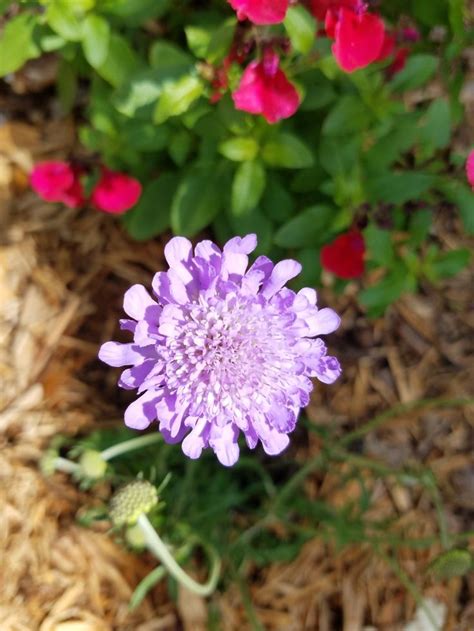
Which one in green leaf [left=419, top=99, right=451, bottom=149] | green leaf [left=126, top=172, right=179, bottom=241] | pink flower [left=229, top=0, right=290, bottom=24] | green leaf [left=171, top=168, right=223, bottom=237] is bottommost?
green leaf [left=126, top=172, right=179, bottom=241]

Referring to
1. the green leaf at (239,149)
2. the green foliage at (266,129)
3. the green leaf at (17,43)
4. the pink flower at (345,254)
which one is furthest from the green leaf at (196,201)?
the green leaf at (17,43)

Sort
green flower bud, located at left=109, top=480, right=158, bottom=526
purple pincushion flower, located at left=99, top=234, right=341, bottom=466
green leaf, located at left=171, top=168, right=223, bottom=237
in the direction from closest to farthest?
purple pincushion flower, located at left=99, top=234, right=341, bottom=466 < green flower bud, located at left=109, top=480, right=158, bottom=526 < green leaf, located at left=171, top=168, right=223, bottom=237

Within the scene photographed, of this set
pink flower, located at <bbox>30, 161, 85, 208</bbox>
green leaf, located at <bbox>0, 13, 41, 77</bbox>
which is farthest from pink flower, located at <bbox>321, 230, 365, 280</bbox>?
green leaf, located at <bbox>0, 13, 41, 77</bbox>

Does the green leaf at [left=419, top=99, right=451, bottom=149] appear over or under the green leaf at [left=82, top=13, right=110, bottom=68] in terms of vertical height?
under

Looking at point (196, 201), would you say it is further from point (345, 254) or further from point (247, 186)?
point (345, 254)

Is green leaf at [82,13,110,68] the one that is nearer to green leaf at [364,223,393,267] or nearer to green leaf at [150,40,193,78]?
green leaf at [150,40,193,78]

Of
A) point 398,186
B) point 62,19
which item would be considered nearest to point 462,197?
point 398,186

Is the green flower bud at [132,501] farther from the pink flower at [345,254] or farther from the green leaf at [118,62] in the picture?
the green leaf at [118,62]
